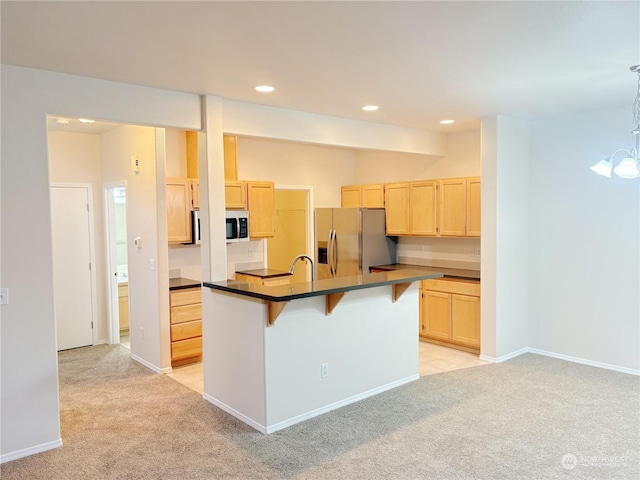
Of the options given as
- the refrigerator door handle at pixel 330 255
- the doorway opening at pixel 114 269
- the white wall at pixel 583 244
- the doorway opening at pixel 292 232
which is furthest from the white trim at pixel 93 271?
the white wall at pixel 583 244

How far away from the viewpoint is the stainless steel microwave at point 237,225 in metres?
5.38

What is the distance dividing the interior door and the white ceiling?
2918 mm

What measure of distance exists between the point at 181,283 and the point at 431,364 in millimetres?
2821

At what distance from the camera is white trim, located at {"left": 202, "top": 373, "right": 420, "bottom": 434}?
347 cm

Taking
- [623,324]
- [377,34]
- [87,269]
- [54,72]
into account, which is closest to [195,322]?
[87,269]

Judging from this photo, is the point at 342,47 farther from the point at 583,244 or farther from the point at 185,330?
the point at 583,244

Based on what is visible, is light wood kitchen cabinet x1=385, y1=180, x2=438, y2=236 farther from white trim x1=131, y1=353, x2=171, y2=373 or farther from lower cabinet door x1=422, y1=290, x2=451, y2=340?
Answer: white trim x1=131, y1=353, x2=171, y2=373

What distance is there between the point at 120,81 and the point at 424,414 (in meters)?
3.41

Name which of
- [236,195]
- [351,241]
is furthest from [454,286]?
[236,195]

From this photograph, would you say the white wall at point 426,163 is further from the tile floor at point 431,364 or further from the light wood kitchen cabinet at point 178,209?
the light wood kitchen cabinet at point 178,209

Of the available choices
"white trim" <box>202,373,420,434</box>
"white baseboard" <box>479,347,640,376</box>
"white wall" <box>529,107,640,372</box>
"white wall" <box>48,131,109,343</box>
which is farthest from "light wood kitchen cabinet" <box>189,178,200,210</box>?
"white wall" <box>529,107,640,372</box>

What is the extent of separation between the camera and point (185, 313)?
495 centimetres

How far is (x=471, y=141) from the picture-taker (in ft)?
19.1

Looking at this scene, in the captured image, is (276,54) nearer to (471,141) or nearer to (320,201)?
(471,141)
